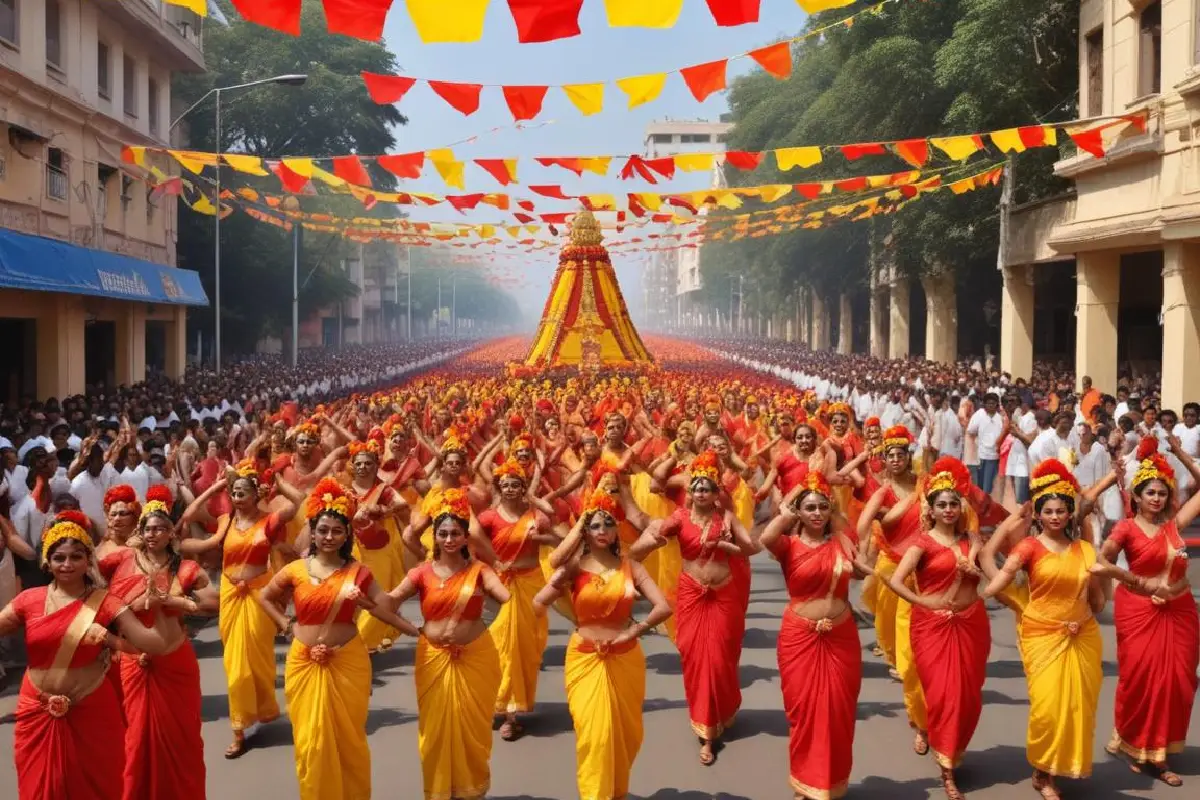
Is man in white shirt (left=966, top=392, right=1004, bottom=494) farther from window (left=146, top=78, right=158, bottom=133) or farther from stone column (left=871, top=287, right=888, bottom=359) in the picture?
stone column (left=871, top=287, right=888, bottom=359)

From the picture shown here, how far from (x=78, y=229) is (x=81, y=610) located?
1874 centimetres

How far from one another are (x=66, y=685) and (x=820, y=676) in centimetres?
340

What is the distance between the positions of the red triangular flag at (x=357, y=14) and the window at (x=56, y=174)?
13.9 m

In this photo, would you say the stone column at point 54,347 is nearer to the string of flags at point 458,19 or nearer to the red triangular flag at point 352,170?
the red triangular flag at point 352,170

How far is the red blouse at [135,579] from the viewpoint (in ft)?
16.7

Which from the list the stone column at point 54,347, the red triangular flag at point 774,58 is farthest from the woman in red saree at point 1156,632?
the stone column at point 54,347

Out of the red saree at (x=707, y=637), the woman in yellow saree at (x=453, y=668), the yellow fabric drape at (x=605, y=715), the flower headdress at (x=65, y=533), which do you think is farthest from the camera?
the red saree at (x=707, y=637)

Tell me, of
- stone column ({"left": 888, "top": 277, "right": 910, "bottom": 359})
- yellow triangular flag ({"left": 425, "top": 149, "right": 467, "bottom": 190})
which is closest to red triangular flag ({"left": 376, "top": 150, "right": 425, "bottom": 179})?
yellow triangular flag ({"left": 425, "top": 149, "right": 467, "bottom": 190})

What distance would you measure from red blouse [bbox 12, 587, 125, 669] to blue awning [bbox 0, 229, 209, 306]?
13.1m

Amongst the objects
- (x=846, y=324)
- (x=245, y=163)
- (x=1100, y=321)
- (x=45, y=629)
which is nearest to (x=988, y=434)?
(x=1100, y=321)

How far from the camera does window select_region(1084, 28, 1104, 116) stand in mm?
19578

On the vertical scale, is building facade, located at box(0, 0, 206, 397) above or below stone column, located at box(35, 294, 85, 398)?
above

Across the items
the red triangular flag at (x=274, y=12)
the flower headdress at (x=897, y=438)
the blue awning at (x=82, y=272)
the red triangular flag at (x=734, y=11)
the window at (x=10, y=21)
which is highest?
the window at (x=10, y=21)

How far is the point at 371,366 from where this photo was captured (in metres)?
35.9
